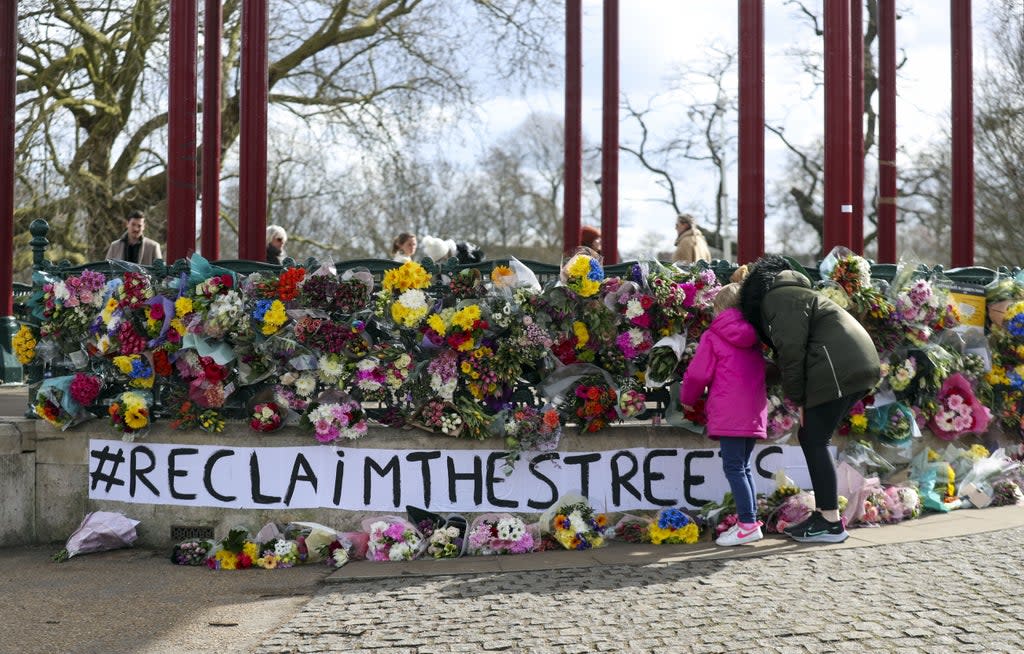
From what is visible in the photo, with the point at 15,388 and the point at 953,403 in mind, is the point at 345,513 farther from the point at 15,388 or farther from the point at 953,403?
the point at 15,388

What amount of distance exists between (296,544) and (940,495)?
4.25 metres

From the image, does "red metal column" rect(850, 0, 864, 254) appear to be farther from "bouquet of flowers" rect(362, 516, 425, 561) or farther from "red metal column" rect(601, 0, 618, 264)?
"bouquet of flowers" rect(362, 516, 425, 561)

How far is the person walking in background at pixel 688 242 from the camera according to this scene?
9.59 meters

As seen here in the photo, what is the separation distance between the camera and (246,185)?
8734 mm

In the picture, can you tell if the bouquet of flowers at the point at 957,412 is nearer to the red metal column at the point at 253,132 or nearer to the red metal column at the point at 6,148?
the red metal column at the point at 253,132

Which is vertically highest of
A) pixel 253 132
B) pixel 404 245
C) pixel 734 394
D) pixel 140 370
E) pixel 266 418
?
pixel 253 132

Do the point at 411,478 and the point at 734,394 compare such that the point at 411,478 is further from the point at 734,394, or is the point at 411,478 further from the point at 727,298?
the point at 727,298

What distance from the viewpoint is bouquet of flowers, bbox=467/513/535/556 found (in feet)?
20.4

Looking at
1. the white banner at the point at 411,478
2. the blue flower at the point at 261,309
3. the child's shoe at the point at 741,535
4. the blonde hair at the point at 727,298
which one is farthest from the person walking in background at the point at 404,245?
the child's shoe at the point at 741,535

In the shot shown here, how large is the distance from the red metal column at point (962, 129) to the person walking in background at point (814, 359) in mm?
5172

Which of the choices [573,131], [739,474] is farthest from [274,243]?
[739,474]

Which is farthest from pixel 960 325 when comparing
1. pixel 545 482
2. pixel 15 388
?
pixel 15 388

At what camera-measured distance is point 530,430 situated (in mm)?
6461

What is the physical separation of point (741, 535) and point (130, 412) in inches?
151
